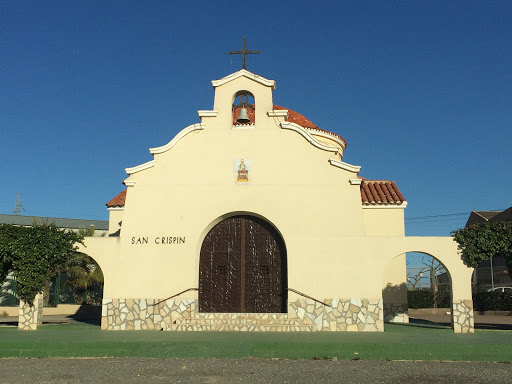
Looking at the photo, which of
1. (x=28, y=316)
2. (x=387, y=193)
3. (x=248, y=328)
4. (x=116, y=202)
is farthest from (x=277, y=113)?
(x=28, y=316)

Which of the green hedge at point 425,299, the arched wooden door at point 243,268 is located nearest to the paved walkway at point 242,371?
the arched wooden door at point 243,268

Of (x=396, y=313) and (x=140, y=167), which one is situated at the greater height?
(x=140, y=167)

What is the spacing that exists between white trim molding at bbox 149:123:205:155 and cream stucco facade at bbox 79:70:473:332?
0.04 meters

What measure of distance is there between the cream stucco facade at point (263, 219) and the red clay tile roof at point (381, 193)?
3.21 metres

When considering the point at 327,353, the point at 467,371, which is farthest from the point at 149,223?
the point at 467,371

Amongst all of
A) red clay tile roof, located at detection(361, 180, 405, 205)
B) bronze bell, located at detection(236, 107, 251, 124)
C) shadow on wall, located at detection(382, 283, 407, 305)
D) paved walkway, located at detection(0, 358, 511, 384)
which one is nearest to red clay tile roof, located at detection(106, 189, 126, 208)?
bronze bell, located at detection(236, 107, 251, 124)

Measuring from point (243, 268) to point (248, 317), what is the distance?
2.01 m

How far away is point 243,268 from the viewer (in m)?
18.3

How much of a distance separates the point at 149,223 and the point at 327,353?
8719 mm

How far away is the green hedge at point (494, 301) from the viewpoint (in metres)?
32.7

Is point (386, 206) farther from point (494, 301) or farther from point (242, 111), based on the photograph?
point (494, 301)

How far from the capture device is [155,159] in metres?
18.9

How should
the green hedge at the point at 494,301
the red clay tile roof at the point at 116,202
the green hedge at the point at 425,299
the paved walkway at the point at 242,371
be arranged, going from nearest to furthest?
the paved walkway at the point at 242,371 < the red clay tile roof at the point at 116,202 < the green hedge at the point at 494,301 < the green hedge at the point at 425,299

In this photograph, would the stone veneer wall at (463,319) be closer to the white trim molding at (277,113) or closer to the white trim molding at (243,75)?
the white trim molding at (277,113)
